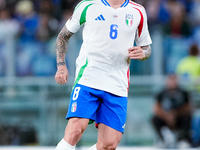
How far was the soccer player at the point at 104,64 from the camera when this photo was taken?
4.27 meters

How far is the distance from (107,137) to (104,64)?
0.73 meters

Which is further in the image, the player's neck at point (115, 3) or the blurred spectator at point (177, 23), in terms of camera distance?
the blurred spectator at point (177, 23)

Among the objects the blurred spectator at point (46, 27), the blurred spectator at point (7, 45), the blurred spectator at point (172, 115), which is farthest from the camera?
the blurred spectator at point (46, 27)

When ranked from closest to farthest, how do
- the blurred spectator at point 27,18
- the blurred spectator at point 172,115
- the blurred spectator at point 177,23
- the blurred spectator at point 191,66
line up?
the blurred spectator at point 172,115 < the blurred spectator at point 191,66 < the blurred spectator at point 27,18 < the blurred spectator at point 177,23

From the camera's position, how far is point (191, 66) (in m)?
8.85

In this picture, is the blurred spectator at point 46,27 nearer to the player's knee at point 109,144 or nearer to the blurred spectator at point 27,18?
the blurred spectator at point 27,18

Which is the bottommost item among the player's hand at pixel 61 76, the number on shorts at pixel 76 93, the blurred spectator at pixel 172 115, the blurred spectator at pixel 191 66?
the blurred spectator at pixel 172 115

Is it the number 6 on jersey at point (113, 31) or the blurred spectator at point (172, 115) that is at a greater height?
A: the number 6 on jersey at point (113, 31)

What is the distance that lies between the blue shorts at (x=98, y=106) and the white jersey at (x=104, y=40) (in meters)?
0.06

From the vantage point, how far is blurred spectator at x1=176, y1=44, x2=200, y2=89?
881 cm

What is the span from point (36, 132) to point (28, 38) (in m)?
2.24

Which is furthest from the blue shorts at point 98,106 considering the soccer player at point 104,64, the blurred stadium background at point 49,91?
the blurred stadium background at point 49,91

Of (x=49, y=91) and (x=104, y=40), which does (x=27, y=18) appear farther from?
(x=104, y=40)

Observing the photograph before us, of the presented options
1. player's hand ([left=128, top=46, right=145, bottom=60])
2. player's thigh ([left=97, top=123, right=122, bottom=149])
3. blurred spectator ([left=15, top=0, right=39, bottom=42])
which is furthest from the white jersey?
blurred spectator ([left=15, top=0, right=39, bottom=42])
